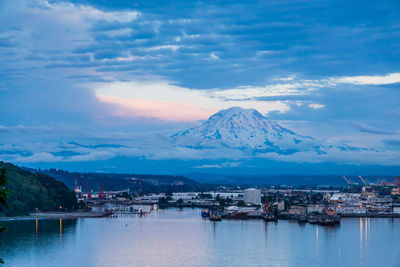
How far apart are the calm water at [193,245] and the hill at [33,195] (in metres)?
3.76

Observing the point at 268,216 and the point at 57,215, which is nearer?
the point at 57,215

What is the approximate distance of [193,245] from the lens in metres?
31.8

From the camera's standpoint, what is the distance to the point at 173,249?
30062 millimetres

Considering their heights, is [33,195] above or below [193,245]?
above

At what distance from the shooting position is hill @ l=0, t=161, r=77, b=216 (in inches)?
1817

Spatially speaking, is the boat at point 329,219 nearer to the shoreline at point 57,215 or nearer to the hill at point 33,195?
Answer: the shoreline at point 57,215

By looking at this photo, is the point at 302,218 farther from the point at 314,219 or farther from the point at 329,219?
the point at 329,219

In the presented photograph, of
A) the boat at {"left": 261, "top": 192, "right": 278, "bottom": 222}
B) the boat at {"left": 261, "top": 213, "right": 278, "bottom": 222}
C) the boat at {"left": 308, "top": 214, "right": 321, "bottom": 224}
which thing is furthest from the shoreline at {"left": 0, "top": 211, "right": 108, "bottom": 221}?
the boat at {"left": 308, "top": 214, "right": 321, "bottom": 224}

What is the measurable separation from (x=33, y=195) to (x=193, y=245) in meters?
21.5

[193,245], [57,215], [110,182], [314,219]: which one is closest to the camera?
[193,245]

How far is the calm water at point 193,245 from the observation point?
87.1 ft

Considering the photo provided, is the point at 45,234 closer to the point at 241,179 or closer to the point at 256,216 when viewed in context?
the point at 256,216

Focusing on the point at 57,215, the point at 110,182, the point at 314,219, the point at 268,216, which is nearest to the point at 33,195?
the point at 57,215

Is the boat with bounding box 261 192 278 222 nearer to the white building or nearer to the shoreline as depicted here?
the shoreline
